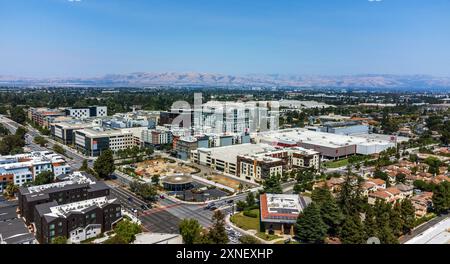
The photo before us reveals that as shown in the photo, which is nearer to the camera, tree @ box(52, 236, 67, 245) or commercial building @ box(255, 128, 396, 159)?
tree @ box(52, 236, 67, 245)

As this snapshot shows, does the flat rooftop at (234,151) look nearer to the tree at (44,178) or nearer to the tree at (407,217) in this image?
the tree at (44,178)

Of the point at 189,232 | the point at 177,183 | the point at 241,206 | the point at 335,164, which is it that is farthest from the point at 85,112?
the point at 189,232

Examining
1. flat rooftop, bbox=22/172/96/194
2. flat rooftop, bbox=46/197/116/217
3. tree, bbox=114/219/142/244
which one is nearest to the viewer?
tree, bbox=114/219/142/244

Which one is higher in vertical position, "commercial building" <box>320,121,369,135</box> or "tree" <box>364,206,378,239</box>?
"commercial building" <box>320,121,369,135</box>

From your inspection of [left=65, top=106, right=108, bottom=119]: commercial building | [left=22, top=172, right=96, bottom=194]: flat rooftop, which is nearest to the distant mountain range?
[left=65, top=106, right=108, bottom=119]: commercial building

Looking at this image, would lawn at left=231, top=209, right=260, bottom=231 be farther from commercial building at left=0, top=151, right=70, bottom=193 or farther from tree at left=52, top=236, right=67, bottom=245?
commercial building at left=0, top=151, right=70, bottom=193
